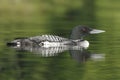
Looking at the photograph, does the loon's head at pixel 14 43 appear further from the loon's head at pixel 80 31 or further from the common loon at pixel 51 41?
the loon's head at pixel 80 31

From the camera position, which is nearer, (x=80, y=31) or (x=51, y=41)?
(x=51, y=41)

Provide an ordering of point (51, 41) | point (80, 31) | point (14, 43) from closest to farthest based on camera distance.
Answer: point (14, 43), point (51, 41), point (80, 31)

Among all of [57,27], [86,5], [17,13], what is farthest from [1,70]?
[86,5]

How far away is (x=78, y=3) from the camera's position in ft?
183

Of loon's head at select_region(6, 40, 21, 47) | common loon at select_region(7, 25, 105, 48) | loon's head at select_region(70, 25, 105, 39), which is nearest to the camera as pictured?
loon's head at select_region(6, 40, 21, 47)

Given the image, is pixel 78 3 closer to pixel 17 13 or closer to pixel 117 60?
pixel 17 13

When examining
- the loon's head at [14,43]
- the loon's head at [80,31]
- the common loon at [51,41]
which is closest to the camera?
the loon's head at [14,43]

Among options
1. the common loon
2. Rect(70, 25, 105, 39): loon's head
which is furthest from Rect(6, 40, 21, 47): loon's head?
Rect(70, 25, 105, 39): loon's head

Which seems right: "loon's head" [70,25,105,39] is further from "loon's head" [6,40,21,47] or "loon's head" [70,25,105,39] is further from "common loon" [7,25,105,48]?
"loon's head" [6,40,21,47]

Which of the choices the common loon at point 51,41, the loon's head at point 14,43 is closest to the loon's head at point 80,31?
the common loon at point 51,41

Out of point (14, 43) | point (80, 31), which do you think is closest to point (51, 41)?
point (14, 43)

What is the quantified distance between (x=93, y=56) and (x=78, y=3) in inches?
1458

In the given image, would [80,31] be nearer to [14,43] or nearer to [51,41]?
[51,41]

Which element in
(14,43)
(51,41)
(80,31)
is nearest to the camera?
(14,43)
